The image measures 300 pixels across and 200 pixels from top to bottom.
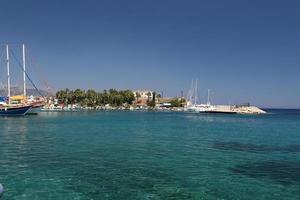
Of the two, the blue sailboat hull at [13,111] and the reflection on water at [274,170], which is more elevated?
the blue sailboat hull at [13,111]

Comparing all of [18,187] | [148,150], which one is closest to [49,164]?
[18,187]

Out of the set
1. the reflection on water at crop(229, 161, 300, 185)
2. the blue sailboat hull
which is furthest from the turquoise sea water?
the blue sailboat hull

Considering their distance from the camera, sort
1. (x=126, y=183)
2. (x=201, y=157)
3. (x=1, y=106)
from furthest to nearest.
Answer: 1. (x=1, y=106)
2. (x=201, y=157)
3. (x=126, y=183)

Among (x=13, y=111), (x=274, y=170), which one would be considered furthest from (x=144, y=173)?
(x=13, y=111)

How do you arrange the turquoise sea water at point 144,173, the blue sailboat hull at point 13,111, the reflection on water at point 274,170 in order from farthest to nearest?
the blue sailboat hull at point 13,111, the reflection on water at point 274,170, the turquoise sea water at point 144,173

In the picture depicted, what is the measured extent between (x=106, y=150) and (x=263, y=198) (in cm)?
2019

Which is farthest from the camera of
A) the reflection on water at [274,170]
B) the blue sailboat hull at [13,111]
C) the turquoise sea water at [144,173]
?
the blue sailboat hull at [13,111]

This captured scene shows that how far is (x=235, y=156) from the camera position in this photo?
33.8 meters

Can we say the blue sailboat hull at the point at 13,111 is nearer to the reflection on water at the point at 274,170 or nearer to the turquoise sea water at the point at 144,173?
the turquoise sea water at the point at 144,173

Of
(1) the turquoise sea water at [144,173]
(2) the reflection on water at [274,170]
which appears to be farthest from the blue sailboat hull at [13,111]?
(2) the reflection on water at [274,170]

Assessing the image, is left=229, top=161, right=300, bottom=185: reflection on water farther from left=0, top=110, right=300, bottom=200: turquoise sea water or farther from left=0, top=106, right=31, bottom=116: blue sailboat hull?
left=0, top=106, right=31, bottom=116: blue sailboat hull

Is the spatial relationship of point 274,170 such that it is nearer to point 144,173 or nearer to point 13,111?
point 144,173

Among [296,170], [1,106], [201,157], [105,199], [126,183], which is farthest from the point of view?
[1,106]

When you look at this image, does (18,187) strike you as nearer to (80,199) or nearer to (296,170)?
(80,199)
